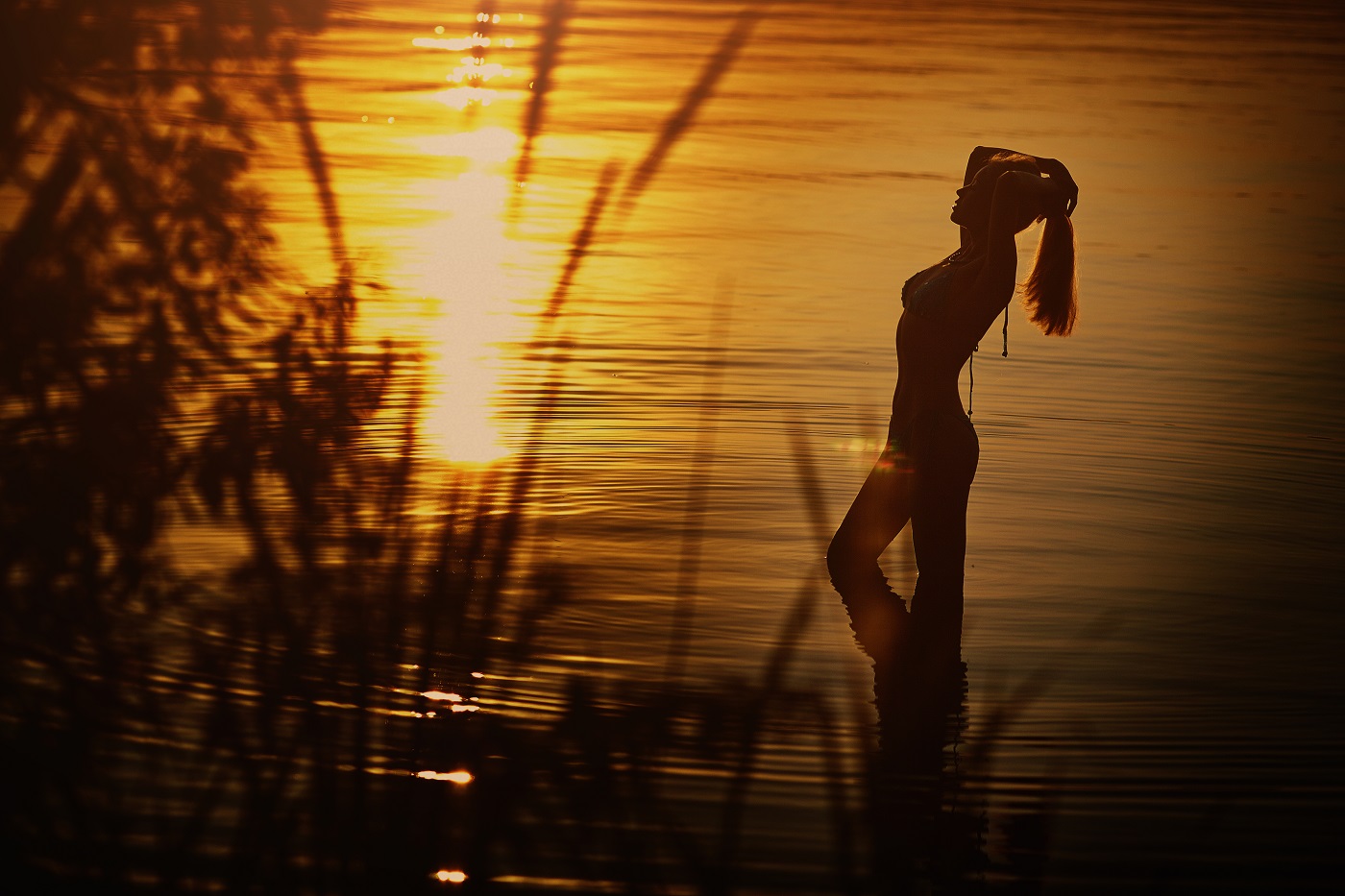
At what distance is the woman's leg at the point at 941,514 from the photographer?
7258 millimetres

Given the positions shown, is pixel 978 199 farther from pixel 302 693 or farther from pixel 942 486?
pixel 302 693

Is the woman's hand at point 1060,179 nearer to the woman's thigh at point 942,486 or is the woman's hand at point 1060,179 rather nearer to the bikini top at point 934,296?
the bikini top at point 934,296

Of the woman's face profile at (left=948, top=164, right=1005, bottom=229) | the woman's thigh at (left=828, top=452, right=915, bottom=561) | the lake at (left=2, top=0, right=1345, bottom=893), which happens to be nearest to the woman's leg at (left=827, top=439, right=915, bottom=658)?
the woman's thigh at (left=828, top=452, right=915, bottom=561)

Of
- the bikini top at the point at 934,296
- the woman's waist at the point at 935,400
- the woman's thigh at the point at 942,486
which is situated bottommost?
the woman's thigh at the point at 942,486

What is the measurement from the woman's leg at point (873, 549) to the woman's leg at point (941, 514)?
0.29 feet

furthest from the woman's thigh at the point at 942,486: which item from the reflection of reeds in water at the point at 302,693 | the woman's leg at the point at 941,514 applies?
the reflection of reeds in water at the point at 302,693

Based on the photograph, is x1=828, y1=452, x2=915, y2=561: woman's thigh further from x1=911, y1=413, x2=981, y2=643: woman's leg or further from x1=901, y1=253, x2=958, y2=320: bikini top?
x1=901, y1=253, x2=958, y2=320: bikini top

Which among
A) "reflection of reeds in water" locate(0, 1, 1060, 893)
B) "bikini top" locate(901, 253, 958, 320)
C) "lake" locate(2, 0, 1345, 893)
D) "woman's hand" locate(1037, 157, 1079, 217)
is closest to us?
"reflection of reeds in water" locate(0, 1, 1060, 893)

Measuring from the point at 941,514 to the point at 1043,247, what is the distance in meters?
1.22

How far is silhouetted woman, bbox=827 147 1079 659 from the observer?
7.07 m

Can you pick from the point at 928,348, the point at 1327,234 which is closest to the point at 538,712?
the point at 928,348

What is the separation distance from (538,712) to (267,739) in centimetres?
100

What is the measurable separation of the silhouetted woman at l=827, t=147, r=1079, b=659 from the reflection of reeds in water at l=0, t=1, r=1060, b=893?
622 mm

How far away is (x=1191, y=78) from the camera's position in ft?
91.6
